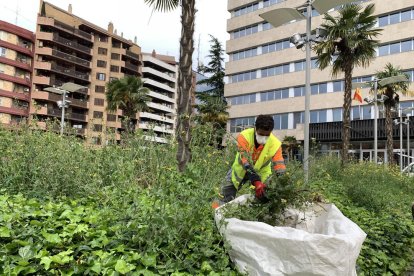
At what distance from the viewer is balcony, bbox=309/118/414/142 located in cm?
3281

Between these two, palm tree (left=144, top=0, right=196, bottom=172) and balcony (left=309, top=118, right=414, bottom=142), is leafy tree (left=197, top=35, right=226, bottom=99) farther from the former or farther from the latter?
palm tree (left=144, top=0, right=196, bottom=172)

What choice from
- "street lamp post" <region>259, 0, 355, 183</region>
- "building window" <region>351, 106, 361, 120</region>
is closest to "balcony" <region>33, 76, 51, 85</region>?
"building window" <region>351, 106, 361, 120</region>

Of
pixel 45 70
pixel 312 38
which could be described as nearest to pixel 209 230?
pixel 312 38

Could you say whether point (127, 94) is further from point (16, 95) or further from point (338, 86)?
point (16, 95)

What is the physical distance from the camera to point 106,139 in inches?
262

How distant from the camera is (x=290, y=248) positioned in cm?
283

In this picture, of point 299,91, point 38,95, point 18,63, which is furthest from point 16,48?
point 299,91

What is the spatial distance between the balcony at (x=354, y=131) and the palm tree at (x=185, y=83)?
29.5 meters

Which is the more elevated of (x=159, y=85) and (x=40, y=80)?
(x=159, y=85)

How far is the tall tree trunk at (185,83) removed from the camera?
5855mm

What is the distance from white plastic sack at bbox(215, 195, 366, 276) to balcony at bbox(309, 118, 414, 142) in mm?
32178

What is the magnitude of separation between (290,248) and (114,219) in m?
1.51

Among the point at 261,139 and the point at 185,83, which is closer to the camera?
the point at 261,139

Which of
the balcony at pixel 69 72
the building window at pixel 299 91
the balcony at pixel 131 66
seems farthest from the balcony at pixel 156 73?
the building window at pixel 299 91
